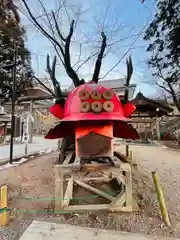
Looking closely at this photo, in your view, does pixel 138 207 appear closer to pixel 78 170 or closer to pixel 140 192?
pixel 140 192

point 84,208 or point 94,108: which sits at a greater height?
point 94,108

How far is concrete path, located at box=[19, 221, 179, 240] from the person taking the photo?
2.01 m

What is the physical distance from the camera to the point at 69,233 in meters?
2.10

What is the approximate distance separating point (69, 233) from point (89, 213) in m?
0.59

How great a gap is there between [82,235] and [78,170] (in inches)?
29.8

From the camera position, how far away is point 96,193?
322 cm

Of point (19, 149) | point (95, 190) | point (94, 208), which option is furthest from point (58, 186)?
point (19, 149)

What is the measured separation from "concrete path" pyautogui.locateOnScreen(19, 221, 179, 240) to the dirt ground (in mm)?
176

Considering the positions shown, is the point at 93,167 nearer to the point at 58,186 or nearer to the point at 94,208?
Answer: the point at 58,186

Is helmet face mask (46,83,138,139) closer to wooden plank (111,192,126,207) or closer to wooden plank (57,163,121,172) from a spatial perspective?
wooden plank (57,163,121,172)

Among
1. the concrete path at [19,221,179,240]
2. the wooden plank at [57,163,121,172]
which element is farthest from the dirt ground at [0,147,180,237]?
the wooden plank at [57,163,121,172]

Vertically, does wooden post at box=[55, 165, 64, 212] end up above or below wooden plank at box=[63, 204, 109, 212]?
above

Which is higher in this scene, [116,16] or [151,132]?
[116,16]

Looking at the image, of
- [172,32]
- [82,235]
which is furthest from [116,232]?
[172,32]
